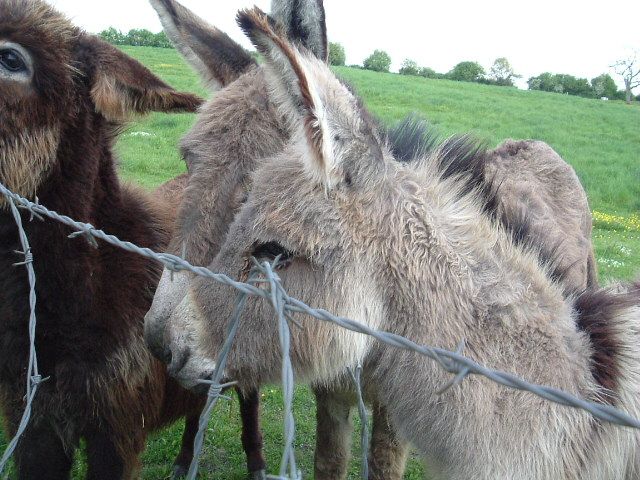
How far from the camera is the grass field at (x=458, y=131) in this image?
14.7 feet

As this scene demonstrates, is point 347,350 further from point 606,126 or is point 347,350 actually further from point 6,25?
point 606,126

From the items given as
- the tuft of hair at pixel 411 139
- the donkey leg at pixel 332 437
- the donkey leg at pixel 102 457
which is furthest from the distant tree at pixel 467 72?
the donkey leg at pixel 102 457

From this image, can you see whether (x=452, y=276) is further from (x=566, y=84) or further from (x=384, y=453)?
(x=566, y=84)

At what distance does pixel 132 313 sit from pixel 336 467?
1.57 meters

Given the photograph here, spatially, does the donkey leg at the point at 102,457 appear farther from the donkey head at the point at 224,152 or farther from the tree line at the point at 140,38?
the tree line at the point at 140,38

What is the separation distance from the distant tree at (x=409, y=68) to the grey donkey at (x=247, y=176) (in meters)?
53.3

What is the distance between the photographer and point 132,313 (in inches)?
113

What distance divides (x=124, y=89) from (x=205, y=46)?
19.8 inches

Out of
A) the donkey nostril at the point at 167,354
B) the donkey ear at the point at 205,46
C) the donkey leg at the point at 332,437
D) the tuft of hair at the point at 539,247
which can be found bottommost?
the donkey leg at the point at 332,437

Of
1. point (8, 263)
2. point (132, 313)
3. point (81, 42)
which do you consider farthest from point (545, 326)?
point (81, 42)

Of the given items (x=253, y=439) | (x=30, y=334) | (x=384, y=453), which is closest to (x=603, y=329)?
(x=384, y=453)

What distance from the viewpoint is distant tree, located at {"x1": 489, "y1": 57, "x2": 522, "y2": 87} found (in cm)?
6191

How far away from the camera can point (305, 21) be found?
2.30 metres

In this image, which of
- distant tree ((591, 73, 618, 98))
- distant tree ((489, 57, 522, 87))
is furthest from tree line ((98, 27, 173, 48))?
distant tree ((591, 73, 618, 98))
